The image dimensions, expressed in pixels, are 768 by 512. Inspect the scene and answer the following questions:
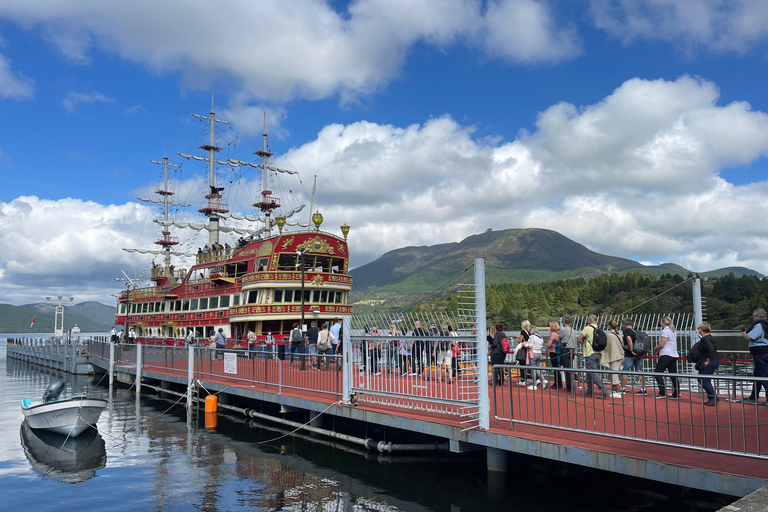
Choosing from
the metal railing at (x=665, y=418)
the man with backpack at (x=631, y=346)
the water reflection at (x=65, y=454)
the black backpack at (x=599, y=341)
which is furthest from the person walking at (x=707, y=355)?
the water reflection at (x=65, y=454)

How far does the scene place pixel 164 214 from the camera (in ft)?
229

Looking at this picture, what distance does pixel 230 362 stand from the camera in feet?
59.3

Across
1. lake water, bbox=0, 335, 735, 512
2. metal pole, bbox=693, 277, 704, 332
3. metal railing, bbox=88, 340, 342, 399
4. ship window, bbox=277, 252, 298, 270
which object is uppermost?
ship window, bbox=277, 252, 298, 270

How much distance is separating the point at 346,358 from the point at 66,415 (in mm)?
8893

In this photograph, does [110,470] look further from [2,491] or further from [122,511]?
[122,511]

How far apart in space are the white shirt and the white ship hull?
14599mm

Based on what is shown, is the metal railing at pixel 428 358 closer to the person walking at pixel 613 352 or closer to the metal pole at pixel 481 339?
the metal pole at pixel 481 339

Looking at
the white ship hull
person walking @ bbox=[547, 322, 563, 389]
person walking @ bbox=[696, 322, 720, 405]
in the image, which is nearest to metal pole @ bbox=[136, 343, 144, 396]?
the white ship hull

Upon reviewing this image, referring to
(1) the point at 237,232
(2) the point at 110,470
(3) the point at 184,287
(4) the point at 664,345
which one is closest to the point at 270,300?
(3) the point at 184,287

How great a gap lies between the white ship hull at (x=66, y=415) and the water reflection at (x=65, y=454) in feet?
0.89

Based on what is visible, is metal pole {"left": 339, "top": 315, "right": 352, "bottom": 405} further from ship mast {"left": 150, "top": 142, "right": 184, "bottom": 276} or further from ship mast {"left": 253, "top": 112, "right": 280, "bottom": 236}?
ship mast {"left": 150, "top": 142, "right": 184, "bottom": 276}

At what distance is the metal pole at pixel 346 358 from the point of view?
11.8 metres

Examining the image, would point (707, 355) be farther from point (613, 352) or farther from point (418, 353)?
point (418, 353)

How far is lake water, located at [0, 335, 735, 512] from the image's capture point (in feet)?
31.1
